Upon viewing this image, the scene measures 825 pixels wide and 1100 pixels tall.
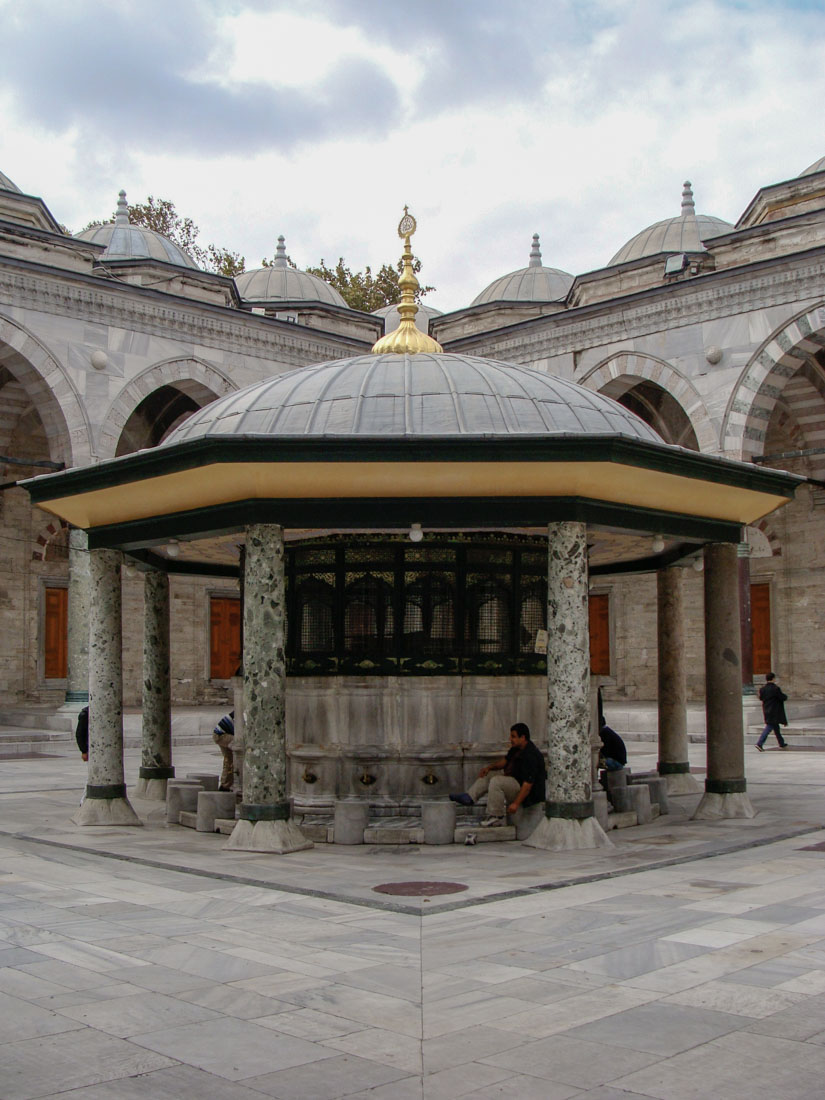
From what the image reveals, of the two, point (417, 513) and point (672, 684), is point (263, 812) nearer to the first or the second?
point (417, 513)

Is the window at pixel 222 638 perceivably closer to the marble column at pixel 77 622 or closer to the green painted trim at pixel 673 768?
the marble column at pixel 77 622

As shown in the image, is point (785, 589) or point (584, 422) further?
point (785, 589)

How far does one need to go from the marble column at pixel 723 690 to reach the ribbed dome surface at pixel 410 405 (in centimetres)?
123

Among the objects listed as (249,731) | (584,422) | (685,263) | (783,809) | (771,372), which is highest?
(685,263)

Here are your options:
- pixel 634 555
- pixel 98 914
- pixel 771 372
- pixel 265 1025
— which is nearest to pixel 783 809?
pixel 634 555

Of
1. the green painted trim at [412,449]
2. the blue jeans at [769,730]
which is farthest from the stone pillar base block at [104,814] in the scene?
the blue jeans at [769,730]

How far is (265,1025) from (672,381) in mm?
17635

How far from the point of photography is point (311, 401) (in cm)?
816

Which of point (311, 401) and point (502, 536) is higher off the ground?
point (311, 401)

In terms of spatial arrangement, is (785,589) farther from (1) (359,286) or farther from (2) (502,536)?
A: (1) (359,286)

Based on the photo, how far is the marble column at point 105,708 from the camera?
9.02m

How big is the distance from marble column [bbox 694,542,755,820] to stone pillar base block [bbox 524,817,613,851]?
1.82m

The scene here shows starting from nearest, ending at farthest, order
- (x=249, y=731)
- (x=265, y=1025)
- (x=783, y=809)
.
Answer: (x=265, y=1025) < (x=249, y=731) < (x=783, y=809)

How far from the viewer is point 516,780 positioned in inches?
320
